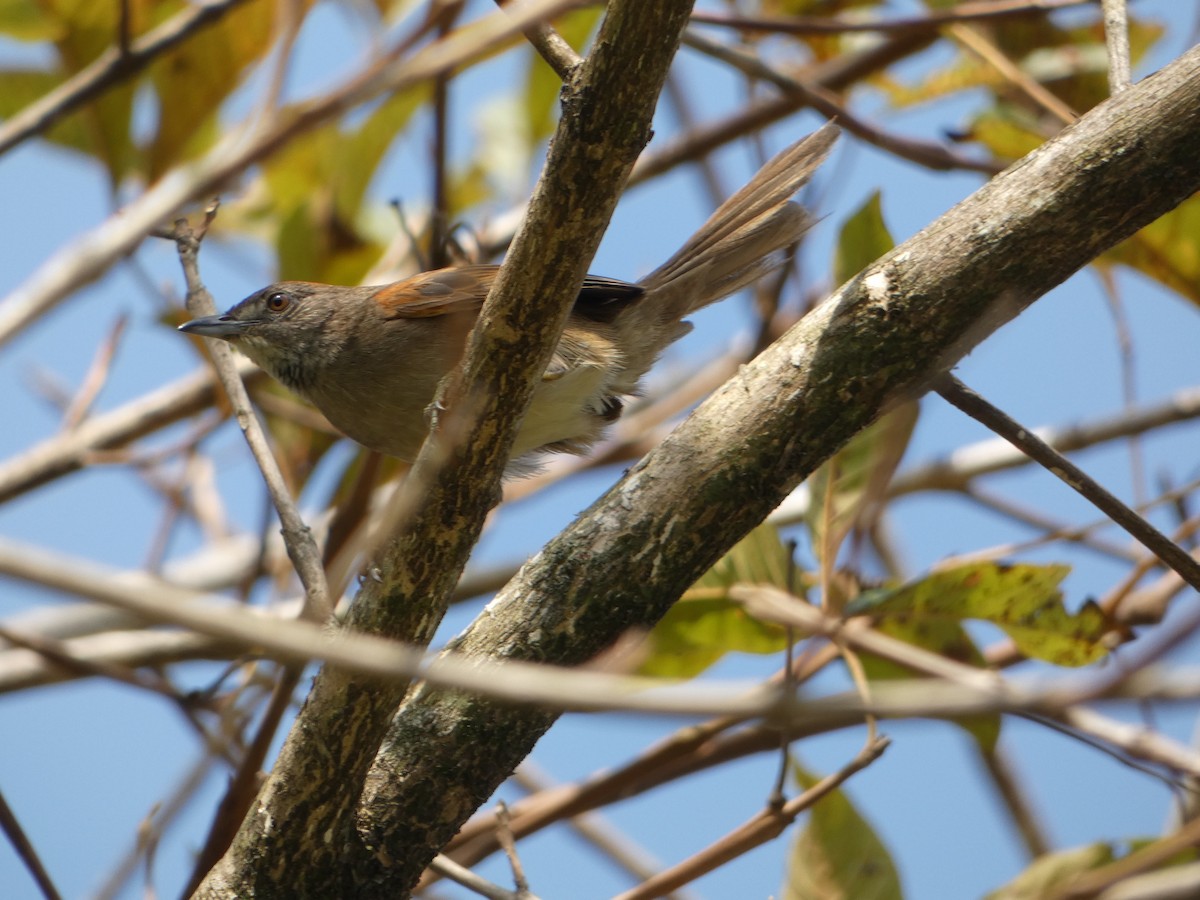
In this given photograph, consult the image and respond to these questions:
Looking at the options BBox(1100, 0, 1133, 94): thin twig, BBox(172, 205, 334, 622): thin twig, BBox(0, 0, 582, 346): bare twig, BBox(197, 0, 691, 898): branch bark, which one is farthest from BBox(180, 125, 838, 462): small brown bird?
BBox(0, 0, 582, 346): bare twig

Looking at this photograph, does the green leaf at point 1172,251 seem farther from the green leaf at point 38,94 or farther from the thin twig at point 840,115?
the green leaf at point 38,94

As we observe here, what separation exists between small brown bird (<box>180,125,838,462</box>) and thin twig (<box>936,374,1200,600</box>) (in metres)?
1.73

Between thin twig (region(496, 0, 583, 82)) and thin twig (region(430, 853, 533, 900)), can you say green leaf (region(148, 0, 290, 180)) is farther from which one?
thin twig (region(430, 853, 533, 900))

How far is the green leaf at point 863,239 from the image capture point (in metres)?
3.29

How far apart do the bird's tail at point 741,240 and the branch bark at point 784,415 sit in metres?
1.83

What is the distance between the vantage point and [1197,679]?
94 cm

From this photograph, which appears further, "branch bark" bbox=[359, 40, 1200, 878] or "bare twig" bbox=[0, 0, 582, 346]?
"branch bark" bbox=[359, 40, 1200, 878]

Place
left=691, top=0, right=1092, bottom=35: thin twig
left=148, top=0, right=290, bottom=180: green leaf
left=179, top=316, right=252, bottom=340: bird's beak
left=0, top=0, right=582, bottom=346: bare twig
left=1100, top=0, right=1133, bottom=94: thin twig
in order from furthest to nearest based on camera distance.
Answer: left=179, top=316, right=252, bottom=340: bird's beak → left=148, top=0, right=290, bottom=180: green leaf → left=691, top=0, right=1092, bottom=35: thin twig → left=1100, top=0, right=1133, bottom=94: thin twig → left=0, top=0, right=582, bottom=346: bare twig

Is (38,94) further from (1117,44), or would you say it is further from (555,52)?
(1117,44)

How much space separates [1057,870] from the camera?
11.2ft

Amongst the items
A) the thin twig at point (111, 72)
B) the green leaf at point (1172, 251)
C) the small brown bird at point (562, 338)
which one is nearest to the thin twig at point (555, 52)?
the thin twig at point (111, 72)

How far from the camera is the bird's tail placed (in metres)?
4.44

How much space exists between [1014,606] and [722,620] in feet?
2.59

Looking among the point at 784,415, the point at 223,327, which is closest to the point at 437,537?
the point at 784,415
